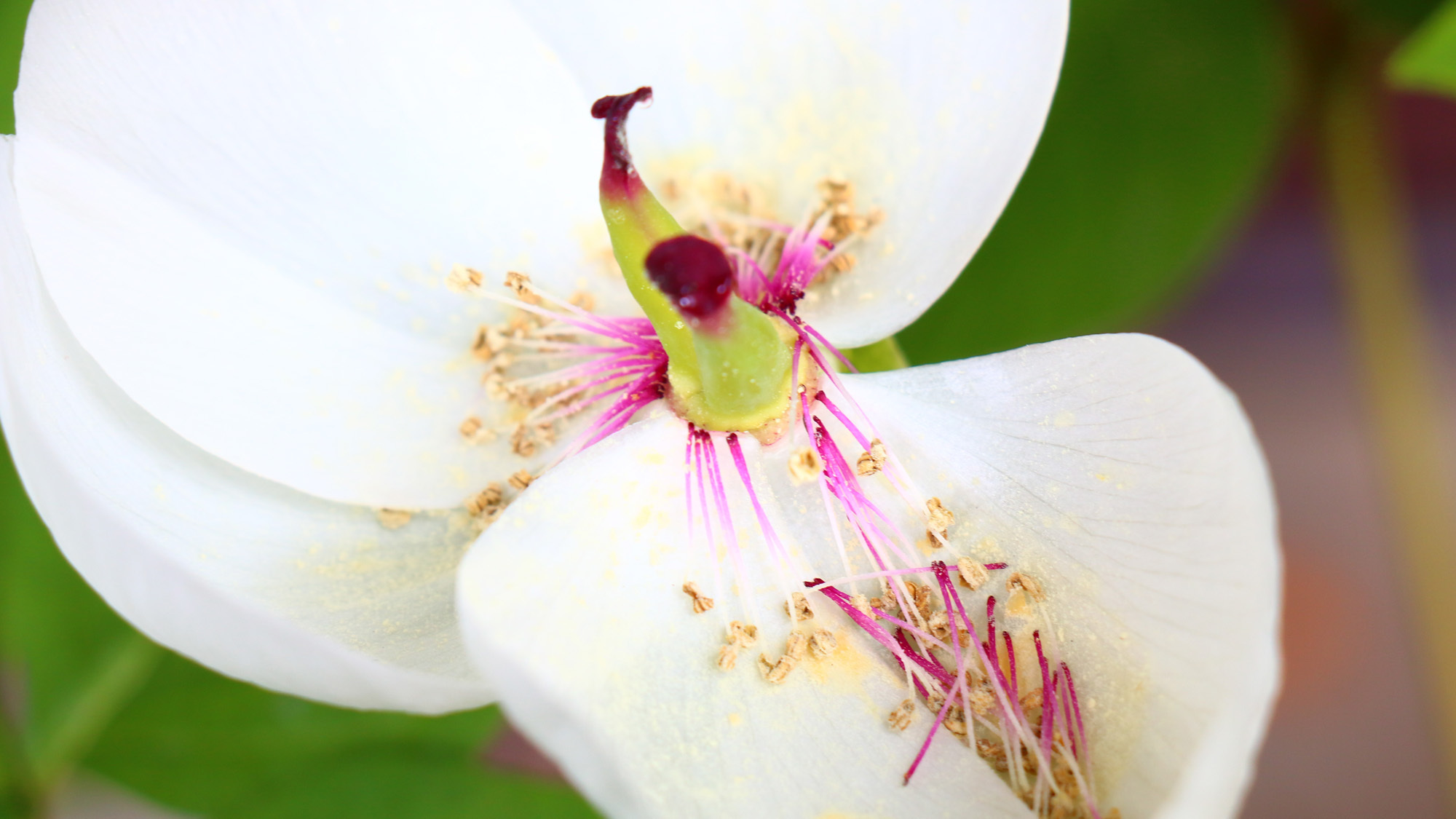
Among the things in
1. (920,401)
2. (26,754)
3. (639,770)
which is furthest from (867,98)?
(26,754)

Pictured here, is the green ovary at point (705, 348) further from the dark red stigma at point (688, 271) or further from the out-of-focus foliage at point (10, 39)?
the out-of-focus foliage at point (10, 39)

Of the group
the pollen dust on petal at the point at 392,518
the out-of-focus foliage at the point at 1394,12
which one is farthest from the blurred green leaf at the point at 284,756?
the out-of-focus foliage at the point at 1394,12

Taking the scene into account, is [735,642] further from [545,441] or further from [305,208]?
[305,208]

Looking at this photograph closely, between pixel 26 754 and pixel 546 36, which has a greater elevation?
pixel 546 36

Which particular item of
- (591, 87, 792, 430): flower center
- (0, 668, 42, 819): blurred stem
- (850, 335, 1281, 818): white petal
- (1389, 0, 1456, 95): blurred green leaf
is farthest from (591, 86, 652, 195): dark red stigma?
(0, 668, 42, 819): blurred stem

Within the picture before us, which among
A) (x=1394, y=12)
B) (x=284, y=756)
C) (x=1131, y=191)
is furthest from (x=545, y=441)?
(x=1394, y=12)

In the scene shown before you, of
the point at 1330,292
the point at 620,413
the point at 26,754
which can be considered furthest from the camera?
the point at 1330,292

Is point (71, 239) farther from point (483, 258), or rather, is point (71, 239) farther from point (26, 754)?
point (26, 754)
